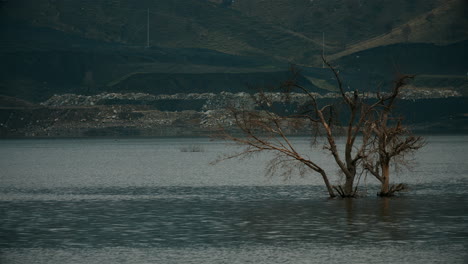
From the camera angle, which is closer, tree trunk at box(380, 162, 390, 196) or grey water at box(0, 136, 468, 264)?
grey water at box(0, 136, 468, 264)

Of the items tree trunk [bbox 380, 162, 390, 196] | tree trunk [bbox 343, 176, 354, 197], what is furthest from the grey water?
tree trunk [bbox 380, 162, 390, 196]

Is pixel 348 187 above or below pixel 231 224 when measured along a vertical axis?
above

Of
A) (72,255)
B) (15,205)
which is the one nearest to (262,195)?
(15,205)

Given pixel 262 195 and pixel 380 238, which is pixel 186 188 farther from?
pixel 380 238

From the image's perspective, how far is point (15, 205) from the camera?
161 ft

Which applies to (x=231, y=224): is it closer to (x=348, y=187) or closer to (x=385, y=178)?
(x=348, y=187)

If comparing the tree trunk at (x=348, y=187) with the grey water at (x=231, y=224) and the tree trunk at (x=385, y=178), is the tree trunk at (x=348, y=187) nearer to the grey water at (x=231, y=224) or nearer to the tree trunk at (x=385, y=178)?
the grey water at (x=231, y=224)

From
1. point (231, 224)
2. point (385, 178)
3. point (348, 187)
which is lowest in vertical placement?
point (231, 224)

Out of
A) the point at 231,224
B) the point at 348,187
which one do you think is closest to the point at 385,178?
the point at 348,187

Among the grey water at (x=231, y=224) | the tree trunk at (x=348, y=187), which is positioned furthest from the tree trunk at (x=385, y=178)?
the tree trunk at (x=348, y=187)

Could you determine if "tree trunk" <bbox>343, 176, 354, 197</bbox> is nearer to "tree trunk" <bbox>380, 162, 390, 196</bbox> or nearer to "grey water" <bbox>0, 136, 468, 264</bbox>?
"grey water" <bbox>0, 136, 468, 264</bbox>

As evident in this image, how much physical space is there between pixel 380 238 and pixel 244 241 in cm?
505

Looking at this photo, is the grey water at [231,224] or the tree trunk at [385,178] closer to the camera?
the grey water at [231,224]

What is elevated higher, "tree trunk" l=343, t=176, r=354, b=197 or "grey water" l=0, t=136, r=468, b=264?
"tree trunk" l=343, t=176, r=354, b=197
